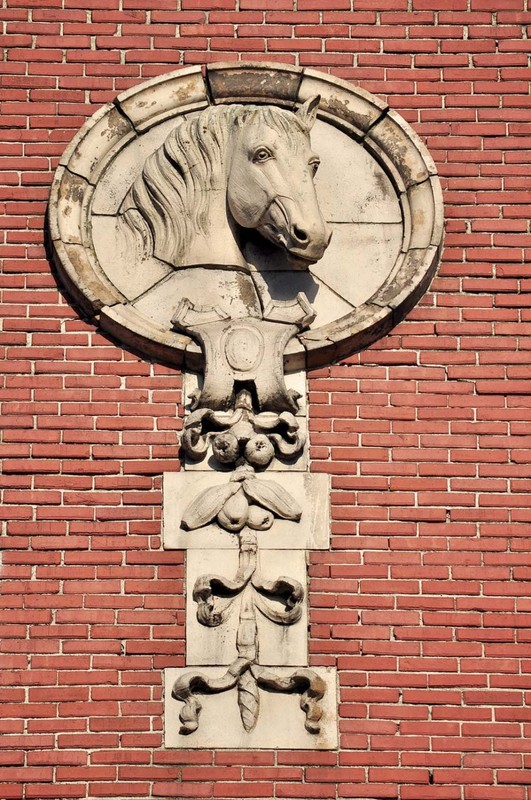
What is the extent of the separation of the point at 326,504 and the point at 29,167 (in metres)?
2.36

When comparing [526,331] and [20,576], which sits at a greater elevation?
[526,331]

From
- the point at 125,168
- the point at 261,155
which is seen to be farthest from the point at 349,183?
the point at 125,168

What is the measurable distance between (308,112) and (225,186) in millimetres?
560

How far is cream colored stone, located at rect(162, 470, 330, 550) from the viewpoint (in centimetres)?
1019

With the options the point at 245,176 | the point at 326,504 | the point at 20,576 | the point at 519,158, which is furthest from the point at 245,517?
the point at 519,158

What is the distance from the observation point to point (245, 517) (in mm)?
10180

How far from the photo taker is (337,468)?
10414 millimetres

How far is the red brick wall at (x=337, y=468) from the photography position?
9.91m

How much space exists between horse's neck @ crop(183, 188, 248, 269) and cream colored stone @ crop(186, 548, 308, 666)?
1516 mm

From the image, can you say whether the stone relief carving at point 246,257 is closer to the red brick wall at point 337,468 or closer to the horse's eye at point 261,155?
the horse's eye at point 261,155

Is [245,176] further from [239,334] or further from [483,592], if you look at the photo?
[483,592]

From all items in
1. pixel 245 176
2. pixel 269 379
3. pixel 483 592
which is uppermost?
pixel 245 176

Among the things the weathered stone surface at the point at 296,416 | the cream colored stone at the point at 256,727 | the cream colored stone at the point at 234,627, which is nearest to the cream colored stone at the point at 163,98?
the weathered stone surface at the point at 296,416

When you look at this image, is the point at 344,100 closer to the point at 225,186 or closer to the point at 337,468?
the point at 225,186
